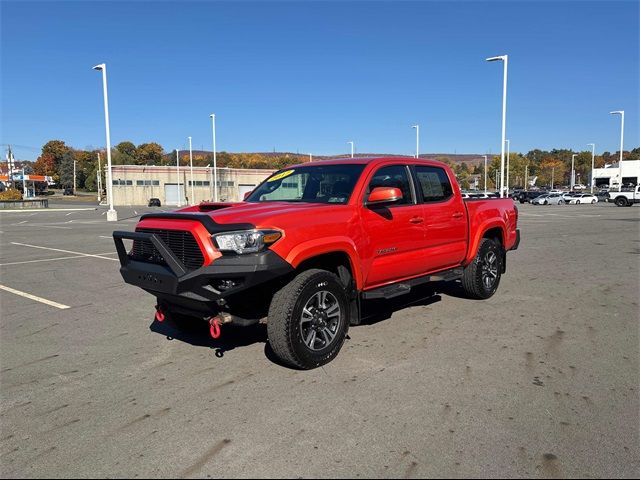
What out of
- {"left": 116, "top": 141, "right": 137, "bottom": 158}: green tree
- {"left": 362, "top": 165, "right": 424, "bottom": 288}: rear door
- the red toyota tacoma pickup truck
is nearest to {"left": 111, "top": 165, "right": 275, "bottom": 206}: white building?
the red toyota tacoma pickup truck

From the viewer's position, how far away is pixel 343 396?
152 inches

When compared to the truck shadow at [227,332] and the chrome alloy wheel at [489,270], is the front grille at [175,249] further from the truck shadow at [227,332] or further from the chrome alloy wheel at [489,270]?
the chrome alloy wheel at [489,270]

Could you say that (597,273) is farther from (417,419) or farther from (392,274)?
(417,419)

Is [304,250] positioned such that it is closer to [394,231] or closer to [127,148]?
[394,231]

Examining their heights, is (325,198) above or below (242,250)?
above

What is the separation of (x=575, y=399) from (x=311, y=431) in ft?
6.78

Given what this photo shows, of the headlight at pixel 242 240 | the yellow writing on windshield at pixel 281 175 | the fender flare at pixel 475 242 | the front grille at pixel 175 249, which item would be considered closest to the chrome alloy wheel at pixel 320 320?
the headlight at pixel 242 240

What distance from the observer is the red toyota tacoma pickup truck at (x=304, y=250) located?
4078 millimetres

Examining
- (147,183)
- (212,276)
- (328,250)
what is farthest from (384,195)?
(147,183)

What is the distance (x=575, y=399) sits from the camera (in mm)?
3803

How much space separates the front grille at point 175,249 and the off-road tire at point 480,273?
399 cm

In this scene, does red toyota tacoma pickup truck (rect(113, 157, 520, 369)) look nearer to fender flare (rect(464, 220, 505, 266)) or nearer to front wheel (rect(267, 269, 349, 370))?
front wheel (rect(267, 269, 349, 370))

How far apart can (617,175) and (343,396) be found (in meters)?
104

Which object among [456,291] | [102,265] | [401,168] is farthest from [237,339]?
[102,265]
